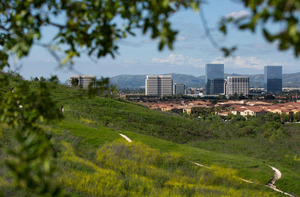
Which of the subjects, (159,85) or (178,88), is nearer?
(159,85)

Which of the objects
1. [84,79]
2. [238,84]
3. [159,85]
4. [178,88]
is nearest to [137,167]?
[84,79]

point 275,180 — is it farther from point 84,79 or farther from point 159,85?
point 159,85

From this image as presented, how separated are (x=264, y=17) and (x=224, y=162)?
11.5 meters

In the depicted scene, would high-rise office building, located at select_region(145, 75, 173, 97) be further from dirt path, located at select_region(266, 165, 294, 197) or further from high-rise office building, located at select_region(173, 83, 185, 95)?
dirt path, located at select_region(266, 165, 294, 197)

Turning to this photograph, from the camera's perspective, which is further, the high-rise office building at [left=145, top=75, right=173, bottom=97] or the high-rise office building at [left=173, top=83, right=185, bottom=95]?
the high-rise office building at [left=173, top=83, right=185, bottom=95]

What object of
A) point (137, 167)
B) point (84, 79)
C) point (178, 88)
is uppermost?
point (84, 79)

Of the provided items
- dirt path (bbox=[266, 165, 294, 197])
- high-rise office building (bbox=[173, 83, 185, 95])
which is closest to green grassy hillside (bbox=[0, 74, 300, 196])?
dirt path (bbox=[266, 165, 294, 197])

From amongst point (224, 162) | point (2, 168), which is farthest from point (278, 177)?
point (2, 168)

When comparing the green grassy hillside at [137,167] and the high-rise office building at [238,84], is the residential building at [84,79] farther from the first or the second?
the high-rise office building at [238,84]

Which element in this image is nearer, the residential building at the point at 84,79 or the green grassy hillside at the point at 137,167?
the residential building at the point at 84,79

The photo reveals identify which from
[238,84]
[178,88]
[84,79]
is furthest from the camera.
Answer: [178,88]

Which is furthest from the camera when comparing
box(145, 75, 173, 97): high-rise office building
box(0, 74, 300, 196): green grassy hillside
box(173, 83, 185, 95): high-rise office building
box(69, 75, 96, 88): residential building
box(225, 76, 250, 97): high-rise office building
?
box(173, 83, 185, 95): high-rise office building

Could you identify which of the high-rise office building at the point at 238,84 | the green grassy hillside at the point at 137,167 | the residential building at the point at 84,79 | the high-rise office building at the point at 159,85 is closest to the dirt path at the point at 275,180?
the green grassy hillside at the point at 137,167

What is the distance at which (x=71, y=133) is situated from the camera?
13.8 meters
